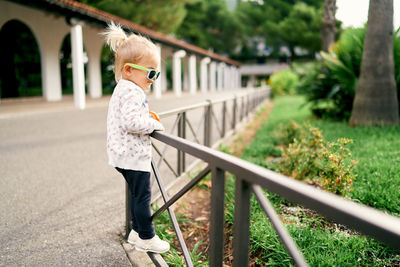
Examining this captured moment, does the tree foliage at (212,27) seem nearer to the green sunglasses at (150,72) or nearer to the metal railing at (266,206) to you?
the green sunglasses at (150,72)

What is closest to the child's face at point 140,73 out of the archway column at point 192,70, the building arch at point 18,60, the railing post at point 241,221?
the railing post at point 241,221

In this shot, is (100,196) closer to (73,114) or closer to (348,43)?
(348,43)

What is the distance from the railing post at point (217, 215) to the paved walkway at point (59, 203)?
3.20ft

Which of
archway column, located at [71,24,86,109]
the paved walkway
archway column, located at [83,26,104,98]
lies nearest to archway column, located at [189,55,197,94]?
archway column, located at [83,26,104,98]

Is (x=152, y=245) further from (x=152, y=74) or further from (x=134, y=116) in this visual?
(x=152, y=74)

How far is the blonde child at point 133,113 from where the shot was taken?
2115 mm

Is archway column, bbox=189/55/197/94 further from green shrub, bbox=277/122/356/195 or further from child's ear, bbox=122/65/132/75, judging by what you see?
child's ear, bbox=122/65/132/75

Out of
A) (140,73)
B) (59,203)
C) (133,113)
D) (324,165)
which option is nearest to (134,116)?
(133,113)

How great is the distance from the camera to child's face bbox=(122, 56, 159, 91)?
85.4 inches

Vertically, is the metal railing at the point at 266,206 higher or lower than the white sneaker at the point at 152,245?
higher

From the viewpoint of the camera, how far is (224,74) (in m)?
38.7

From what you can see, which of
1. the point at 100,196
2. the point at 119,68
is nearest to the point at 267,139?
the point at 100,196

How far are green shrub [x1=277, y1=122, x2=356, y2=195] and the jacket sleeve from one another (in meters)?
1.85

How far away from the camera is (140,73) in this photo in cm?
218
